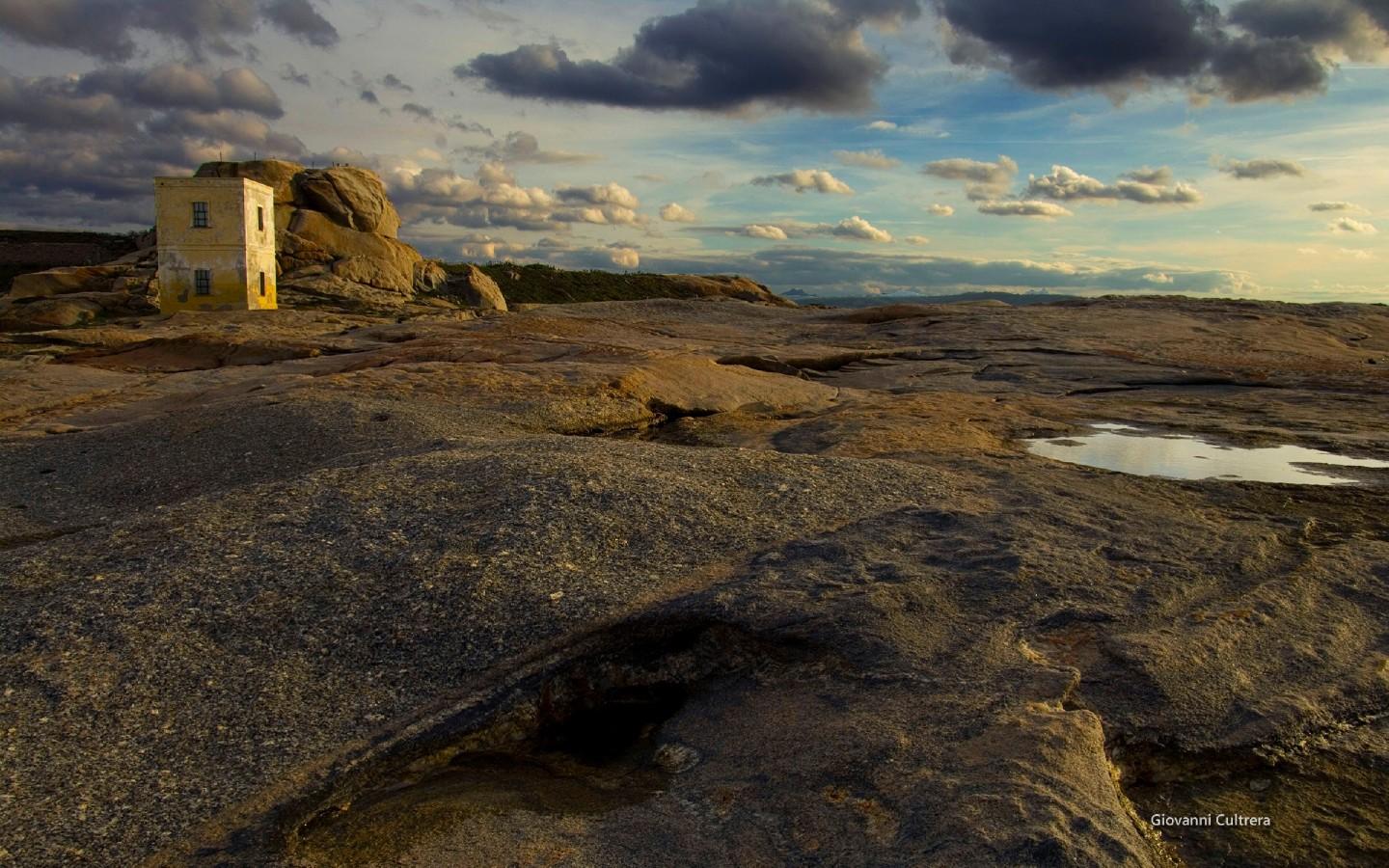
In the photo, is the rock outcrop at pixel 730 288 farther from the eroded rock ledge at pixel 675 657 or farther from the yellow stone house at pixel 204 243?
the eroded rock ledge at pixel 675 657

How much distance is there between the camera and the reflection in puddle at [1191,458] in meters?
9.74

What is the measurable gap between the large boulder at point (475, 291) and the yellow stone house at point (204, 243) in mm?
9974

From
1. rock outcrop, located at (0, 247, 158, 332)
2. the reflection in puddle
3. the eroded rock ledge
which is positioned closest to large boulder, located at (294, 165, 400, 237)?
rock outcrop, located at (0, 247, 158, 332)

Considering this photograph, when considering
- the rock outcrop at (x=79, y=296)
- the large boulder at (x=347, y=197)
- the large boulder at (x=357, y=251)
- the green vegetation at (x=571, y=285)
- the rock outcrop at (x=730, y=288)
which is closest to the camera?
the rock outcrop at (x=79, y=296)

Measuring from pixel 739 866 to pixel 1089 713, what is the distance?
80.0 inches

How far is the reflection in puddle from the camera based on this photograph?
384 inches

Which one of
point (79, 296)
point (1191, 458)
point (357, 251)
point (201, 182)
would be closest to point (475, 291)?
point (357, 251)

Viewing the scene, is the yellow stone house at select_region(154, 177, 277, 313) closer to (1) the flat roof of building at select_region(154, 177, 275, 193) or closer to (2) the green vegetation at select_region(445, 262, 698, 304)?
(1) the flat roof of building at select_region(154, 177, 275, 193)

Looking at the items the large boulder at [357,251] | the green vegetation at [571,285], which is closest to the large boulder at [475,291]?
the large boulder at [357,251]

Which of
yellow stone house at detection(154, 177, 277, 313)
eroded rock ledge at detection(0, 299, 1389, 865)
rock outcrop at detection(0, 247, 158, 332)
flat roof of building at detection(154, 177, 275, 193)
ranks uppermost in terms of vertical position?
flat roof of building at detection(154, 177, 275, 193)

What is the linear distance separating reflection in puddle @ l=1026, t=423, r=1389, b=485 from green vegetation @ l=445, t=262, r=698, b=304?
33.0 metres

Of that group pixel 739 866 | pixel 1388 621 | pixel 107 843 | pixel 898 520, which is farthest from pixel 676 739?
pixel 1388 621

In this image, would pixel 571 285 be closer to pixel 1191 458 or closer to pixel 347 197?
pixel 347 197

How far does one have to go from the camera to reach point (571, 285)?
53250 mm
